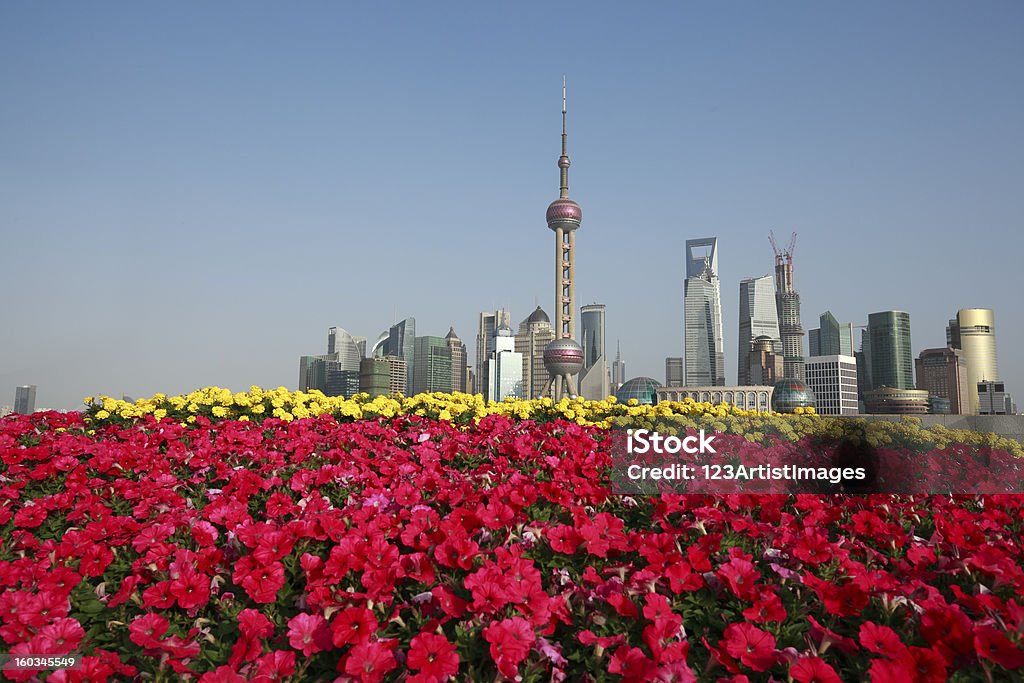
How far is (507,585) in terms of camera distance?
2.51m

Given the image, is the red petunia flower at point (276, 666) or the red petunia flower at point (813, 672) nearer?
the red petunia flower at point (813, 672)

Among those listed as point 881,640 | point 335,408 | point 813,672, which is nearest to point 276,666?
point 813,672

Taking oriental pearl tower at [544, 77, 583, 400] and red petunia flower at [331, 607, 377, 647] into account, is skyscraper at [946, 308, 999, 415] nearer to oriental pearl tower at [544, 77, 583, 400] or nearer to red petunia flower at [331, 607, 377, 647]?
oriental pearl tower at [544, 77, 583, 400]

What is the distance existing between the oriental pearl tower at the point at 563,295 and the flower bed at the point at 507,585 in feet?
331

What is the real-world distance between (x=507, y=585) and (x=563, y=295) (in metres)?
106

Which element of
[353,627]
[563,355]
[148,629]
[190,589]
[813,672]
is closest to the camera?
[813,672]

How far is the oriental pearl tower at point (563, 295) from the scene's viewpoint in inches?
4151

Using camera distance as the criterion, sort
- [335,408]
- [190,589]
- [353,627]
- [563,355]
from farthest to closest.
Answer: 1. [563,355]
2. [335,408]
3. [190,589]
4. [353,627]

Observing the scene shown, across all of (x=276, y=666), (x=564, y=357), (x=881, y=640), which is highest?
(x=564, y=357)

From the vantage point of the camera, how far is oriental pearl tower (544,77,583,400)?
346ft

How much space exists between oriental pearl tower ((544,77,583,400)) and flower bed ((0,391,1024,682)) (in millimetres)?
101030

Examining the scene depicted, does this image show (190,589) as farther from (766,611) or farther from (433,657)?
(766,611)

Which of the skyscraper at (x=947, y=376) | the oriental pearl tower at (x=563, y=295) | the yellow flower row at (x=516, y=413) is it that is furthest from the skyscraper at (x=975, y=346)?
the yellow flower row at (x=516, y=413)

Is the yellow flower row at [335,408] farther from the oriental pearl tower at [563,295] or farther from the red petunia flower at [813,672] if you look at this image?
the oriental pearl tower at [563,295]
